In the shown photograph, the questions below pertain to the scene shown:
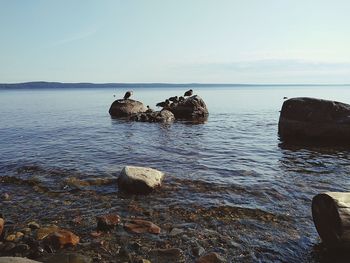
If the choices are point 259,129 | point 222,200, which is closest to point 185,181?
point 222,200

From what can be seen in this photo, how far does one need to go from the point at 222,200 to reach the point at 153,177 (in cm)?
254

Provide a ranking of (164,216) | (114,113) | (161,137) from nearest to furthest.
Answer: (164,216)
(161,137)
(114,113)

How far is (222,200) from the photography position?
1028cm

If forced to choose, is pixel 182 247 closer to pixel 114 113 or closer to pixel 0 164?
pixel 0 164

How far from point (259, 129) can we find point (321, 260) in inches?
853

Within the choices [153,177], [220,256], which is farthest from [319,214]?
[153,177]

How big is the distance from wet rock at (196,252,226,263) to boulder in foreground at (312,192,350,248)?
7.25 ft

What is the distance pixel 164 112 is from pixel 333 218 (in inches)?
1128

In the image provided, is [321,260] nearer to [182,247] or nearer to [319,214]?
[319,214]

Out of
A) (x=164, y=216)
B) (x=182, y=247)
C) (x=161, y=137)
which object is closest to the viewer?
(x=182, y=247)

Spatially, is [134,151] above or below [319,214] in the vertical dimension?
below

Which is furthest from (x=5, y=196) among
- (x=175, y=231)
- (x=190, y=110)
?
(x=190, y=110)

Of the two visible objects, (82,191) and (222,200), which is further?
(82,191)

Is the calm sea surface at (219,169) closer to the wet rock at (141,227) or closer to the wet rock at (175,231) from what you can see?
the wet rock at (175,231)
